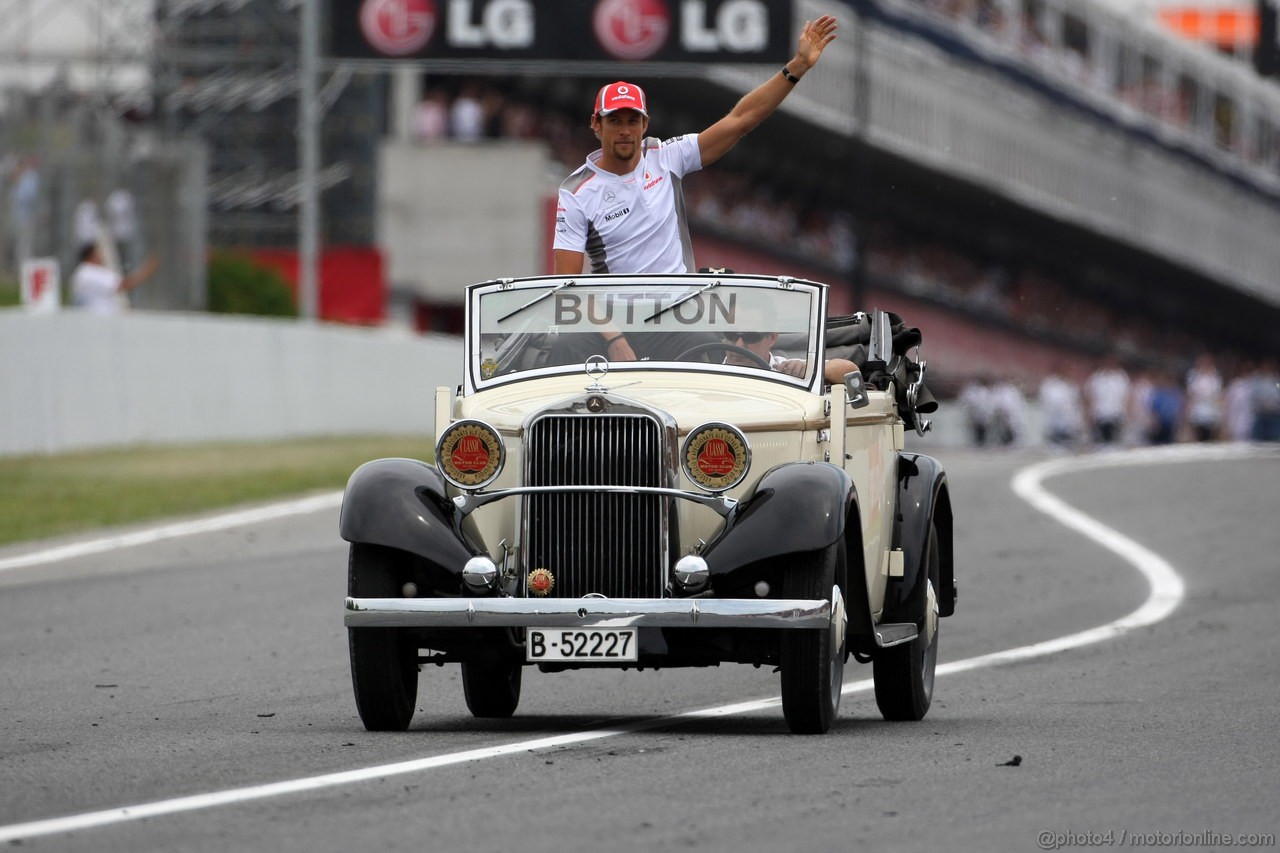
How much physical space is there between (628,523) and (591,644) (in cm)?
45

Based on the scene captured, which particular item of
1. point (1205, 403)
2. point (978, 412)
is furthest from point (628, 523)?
point (978, 412)

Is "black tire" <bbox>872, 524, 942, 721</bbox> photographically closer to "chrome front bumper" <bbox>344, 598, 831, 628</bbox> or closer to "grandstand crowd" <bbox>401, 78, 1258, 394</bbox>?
"chrome front bumper" <bbox>344, 598, 831, 628</bbox>

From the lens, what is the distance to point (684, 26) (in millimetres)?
32906

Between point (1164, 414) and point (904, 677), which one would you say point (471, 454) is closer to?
point (904, 677)

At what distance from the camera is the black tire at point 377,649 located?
8.49 metres

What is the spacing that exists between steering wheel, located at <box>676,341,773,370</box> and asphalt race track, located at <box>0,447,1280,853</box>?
1.30 metres

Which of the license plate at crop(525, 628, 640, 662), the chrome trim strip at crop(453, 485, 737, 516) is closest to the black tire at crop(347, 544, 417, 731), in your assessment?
the chrome trim strip at crop(453, 485, 737, 516)

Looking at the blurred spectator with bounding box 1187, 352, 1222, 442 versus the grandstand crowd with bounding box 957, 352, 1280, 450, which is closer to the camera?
the grandstand crowd with bounding box 957, 352, 1280, 450

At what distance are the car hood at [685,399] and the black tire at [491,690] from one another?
1127mm

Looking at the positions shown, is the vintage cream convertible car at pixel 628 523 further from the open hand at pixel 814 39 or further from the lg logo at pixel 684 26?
the lg logo at pixel 684 26

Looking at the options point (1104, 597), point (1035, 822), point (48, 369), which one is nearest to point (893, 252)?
point (48, 369)

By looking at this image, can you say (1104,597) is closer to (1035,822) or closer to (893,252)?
(1035,822)

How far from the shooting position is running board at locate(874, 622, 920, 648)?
925cm

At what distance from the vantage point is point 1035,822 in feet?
21.1
